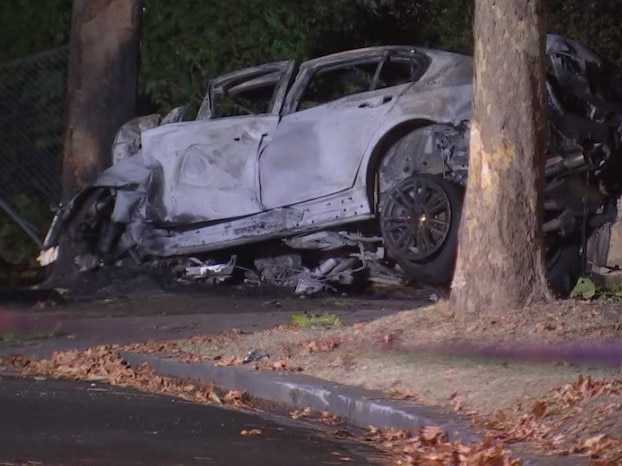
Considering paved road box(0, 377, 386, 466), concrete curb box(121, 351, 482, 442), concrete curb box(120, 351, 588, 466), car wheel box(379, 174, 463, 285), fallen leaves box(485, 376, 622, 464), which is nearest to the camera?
fallen leaves box(485, 376, 622, 464)

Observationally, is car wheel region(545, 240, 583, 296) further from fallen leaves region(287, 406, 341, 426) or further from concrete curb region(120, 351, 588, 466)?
fallen leaves region(287, 406, 341, 426)

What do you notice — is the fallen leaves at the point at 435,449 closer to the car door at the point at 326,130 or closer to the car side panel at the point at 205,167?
the car door at the point at 326,130

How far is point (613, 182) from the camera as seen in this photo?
1264 centimetres

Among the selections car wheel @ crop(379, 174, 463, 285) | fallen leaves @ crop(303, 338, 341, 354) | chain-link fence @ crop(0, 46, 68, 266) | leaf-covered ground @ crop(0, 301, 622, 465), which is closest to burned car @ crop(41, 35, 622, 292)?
car wheel @ crop(379, 174, 463, 285)

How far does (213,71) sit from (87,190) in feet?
10.4

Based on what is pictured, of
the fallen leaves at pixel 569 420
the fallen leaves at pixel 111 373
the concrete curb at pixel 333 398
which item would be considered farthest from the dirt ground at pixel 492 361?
the fallen leaves at pixel 111 373

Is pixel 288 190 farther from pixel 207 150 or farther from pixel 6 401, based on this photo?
pixel 6 401

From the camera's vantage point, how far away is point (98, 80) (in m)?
15.8

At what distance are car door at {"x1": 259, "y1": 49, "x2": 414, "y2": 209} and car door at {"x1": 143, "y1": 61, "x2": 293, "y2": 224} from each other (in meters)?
0.18

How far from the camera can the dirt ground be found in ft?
24.1

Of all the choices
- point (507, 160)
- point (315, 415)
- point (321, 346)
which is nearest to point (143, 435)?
point (315, 415)

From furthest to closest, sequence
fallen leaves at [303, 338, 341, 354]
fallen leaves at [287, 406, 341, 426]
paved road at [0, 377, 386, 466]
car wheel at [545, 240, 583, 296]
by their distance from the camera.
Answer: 1. car wheel at [545, 240, 583, 296]
2. fallen leaves at [303, 338, 341, 354]
3. fallen leaves at [287, 406, 341, 426]
4. paved road at [0, 377, 386, 466]

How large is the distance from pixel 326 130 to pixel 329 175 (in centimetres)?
41

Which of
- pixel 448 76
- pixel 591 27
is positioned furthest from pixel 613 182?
pixel 591 27
